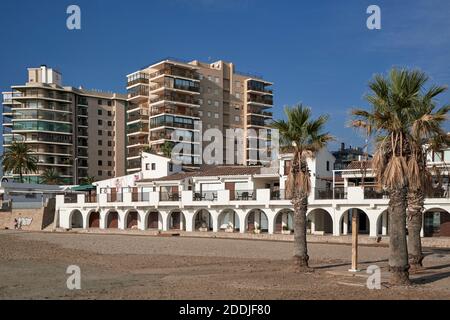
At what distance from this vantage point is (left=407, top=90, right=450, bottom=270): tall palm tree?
1733 centimetres

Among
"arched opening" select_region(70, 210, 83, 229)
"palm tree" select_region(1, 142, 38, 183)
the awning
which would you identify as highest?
"palm tree" select_region(1, 142, 38, 183)

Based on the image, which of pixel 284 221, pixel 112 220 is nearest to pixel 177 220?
pixel 112 220

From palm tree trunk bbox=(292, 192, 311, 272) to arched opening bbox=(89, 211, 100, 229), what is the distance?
47.1 metres

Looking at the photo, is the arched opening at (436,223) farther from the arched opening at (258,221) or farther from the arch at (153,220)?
the arch at (153,220)

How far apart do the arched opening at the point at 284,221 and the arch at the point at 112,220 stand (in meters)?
22.3

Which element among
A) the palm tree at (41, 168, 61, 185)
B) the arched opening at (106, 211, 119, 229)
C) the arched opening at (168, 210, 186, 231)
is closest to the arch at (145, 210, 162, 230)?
the arched opening at (168, 210, 186, 231)

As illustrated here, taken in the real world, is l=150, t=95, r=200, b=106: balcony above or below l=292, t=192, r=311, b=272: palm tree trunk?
above

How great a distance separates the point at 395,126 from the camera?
17062 millimetres

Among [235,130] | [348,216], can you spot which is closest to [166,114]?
[235,130]

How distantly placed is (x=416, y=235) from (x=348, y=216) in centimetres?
2501

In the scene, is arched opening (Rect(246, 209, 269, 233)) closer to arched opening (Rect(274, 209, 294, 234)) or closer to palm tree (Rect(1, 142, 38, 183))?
arched opening (Rect(274, 209, 294, 234))

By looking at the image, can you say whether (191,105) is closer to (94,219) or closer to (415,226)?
(94,219)

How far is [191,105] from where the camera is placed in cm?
10094
